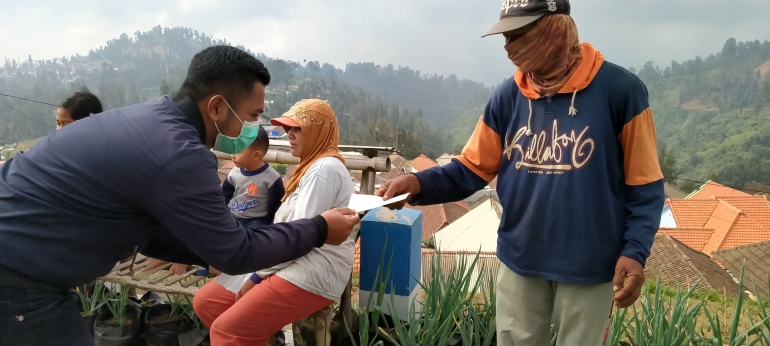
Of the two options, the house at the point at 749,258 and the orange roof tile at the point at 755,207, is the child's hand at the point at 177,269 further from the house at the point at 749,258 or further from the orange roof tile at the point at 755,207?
the orange roof tile at the point at 755,207

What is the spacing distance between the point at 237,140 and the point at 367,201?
591 mm

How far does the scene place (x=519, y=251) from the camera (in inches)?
62.6

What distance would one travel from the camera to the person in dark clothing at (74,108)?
3.10 m

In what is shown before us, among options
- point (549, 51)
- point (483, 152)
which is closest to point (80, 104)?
point (483, 152)

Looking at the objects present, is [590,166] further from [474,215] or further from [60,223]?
[474,215]

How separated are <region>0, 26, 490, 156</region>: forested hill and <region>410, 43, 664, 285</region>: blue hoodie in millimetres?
33765

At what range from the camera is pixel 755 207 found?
84.0 ft

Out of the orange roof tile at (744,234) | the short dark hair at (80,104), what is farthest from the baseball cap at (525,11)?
the orange roof tile at (744,234)

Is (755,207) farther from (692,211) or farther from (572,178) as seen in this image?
(572,178)

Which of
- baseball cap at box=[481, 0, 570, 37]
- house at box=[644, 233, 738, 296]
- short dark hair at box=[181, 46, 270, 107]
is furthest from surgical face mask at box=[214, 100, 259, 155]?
house at box=[644, 233, 738, 296]

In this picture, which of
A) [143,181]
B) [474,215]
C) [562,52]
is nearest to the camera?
[143,181]

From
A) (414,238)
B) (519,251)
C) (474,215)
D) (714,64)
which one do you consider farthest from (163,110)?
(714,64)

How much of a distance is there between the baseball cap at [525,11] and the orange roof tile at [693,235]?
77.7ft

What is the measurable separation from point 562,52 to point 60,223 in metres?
1.52
